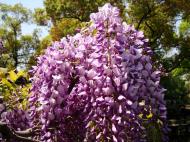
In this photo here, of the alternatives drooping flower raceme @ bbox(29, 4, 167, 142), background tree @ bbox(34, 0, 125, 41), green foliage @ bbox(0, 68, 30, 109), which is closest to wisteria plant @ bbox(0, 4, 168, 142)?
drooping flower raceme @ bbox(29, 4, 167, 142)

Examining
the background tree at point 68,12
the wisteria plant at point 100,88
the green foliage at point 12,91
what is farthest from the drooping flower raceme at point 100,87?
the background tree at point 68,12

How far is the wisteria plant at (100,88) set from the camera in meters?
3.37

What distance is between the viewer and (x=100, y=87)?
3.44 m

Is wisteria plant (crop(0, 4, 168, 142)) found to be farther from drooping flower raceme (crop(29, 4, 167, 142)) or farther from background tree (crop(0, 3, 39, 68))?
background tree (crop(0, 3, 39, 68))

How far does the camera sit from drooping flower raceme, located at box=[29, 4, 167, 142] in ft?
11.1

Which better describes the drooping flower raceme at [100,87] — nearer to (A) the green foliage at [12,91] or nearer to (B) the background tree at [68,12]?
(A) the green foliage at [12,91]

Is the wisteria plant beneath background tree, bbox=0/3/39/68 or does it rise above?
beneath

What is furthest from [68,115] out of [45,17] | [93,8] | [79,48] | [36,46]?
[36,46]

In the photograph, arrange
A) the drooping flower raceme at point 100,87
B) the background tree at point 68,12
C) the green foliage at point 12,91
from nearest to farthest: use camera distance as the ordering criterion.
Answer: the drooping flower raceme at point 100,87, the green foliage at point 12,91, the background tree at point 68,12

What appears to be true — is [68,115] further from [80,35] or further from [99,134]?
[80,35]

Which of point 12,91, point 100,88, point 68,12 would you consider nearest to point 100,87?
point 100,88

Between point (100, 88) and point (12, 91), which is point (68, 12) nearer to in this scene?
point (12, 91)

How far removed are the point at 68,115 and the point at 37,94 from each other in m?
0.42

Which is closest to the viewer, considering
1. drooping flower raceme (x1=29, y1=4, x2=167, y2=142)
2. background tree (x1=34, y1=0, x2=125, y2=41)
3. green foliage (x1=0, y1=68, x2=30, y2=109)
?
drooping flower raceme (x1=29, y1=4, x2=167, y2=142)
